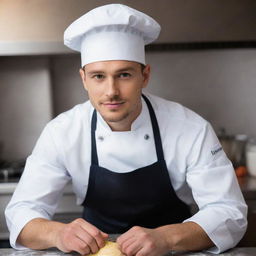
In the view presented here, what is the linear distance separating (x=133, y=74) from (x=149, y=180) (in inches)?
15.9

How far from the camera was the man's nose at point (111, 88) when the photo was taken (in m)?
1.44

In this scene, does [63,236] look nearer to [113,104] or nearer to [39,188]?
[39,188]

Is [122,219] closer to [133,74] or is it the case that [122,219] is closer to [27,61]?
[133,74]

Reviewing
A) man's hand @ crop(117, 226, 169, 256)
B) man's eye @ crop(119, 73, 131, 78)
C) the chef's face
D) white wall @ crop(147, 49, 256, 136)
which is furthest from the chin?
white wall @ crop(147, 49, 256, 136)

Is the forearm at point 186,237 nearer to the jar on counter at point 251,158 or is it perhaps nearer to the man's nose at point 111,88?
the man's nose at point 111,88

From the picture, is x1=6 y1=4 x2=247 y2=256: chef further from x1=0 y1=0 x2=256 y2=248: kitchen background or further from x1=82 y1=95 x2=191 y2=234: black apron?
x1=0 y1=0 x2=256 y2=248: kitchen background

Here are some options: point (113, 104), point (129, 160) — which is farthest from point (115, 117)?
point (129, 160)

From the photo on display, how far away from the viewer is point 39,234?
4.62 ft

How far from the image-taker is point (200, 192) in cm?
153

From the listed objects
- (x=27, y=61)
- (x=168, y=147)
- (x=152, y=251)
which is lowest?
(x=152, y=251)

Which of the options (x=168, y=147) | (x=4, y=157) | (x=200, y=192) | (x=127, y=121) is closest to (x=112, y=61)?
(x=127, y=121)

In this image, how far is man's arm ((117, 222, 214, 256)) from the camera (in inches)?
50.3

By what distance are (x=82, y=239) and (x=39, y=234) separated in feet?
0.58

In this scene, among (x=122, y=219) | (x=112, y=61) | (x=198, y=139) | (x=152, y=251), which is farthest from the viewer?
(x=122, y=219)
